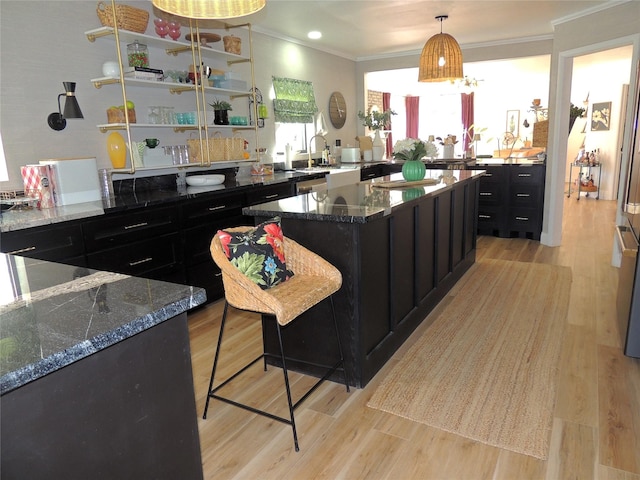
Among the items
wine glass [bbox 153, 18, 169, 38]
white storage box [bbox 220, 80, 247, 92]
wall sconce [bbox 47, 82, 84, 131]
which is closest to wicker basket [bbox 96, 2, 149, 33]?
wine glass [bbox 153, 18, 169, 38]

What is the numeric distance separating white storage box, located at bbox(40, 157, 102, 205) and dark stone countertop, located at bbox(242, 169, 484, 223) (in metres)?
1.28

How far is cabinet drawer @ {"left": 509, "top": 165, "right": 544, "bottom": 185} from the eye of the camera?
5.32m

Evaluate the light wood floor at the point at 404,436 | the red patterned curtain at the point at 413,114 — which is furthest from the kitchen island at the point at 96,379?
the red patterned curtain at the point at 413,114

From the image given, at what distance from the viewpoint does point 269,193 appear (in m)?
4.18

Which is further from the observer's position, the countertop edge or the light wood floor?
the light wood floor

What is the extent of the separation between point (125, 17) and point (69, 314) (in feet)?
9.94

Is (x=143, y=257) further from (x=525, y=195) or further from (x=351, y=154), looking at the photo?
(x=525, y=195)

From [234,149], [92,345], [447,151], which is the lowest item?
[92,345]

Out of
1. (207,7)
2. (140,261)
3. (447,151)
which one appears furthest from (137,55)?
(447,151)

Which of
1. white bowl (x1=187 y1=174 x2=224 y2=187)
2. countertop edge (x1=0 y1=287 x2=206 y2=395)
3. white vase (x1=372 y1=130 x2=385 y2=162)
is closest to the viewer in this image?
countertop edge (x1=0 y1=287 x2=206 y2=395)

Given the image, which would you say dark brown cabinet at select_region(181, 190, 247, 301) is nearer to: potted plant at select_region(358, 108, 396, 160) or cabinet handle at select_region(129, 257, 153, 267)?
cabinet handle at select_region(129, 257, 153, 267)

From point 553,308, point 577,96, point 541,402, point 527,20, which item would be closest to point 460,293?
point 553,308

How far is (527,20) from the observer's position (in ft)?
16.0

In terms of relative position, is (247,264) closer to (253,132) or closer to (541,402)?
(541,402)
